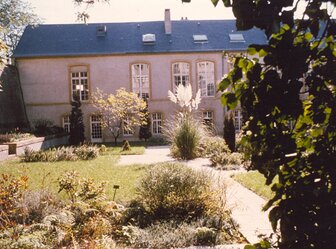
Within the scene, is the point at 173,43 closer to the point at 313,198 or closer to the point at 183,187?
the point at 183,187

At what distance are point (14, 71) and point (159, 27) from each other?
1056cm

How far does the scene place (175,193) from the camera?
6.08 m

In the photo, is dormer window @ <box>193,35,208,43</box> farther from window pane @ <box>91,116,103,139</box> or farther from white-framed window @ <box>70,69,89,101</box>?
window pane @ <box>91,116,103,139</box>

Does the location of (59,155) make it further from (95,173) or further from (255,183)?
(255,183)

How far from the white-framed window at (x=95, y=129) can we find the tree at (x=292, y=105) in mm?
25081

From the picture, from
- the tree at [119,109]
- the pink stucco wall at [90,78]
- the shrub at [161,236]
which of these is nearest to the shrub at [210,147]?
the tree at [119,109]

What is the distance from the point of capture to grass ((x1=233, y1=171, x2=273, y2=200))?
7969 millimetres

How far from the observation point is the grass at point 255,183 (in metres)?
7.97

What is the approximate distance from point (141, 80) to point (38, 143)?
953 centimetres

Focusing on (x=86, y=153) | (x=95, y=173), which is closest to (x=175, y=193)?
(x=95, y=173)

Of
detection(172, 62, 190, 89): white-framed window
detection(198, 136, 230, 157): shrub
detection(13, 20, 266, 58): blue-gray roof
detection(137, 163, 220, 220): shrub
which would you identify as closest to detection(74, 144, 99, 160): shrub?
detection(198, 136, 230, 157): shrub

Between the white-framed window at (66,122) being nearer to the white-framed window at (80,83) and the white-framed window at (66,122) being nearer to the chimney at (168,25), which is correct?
the white-framed window at (80,83)

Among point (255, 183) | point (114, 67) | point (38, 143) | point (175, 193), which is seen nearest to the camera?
point (175, 193)

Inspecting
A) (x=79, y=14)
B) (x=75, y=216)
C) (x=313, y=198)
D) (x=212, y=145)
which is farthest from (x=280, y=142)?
(x=212, y=145)
